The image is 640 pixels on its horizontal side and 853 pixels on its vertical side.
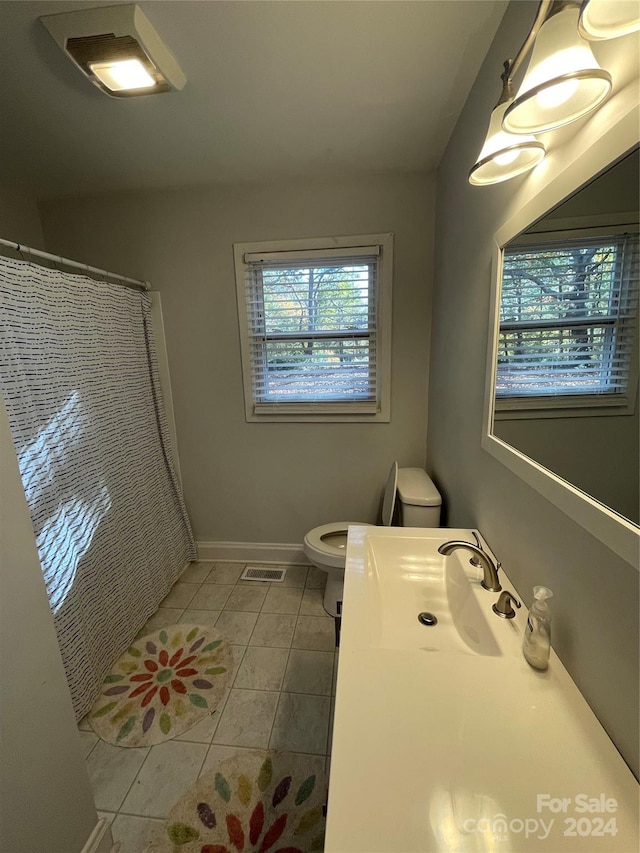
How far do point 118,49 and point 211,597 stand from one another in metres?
2.48

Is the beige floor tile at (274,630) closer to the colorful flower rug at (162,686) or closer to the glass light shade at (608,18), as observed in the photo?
the colorful flower rug at (162,686)

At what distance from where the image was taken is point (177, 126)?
1494 mm

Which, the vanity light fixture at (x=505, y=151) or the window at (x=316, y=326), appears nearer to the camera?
the vanity light fixture at (x=505, y=151)

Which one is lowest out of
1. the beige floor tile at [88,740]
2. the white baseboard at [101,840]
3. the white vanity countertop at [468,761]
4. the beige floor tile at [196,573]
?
the beige floor tile at [88,740]

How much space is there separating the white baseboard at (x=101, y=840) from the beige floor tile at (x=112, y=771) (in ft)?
0.38

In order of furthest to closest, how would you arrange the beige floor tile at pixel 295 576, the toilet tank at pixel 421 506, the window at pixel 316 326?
1. the beige floor tile at pixel 295 576
2. the window at pixel 316 326
3. the toilet tank at pixel 421 506

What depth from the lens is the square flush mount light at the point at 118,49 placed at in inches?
39.6

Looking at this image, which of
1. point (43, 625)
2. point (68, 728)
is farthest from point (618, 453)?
point (68, 728)

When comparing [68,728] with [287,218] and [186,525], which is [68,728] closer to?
[186,525]

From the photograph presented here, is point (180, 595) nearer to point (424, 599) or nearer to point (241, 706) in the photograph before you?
point (241, 706)

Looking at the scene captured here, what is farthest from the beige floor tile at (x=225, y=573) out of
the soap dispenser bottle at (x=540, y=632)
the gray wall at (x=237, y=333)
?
the soap dispenser bottle at (x=540, y=632)

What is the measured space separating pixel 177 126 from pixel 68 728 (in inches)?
87.7

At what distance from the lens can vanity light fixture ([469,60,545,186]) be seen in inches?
28.1

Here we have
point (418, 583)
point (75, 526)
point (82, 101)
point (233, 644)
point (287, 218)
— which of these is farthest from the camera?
point (287, 218)
